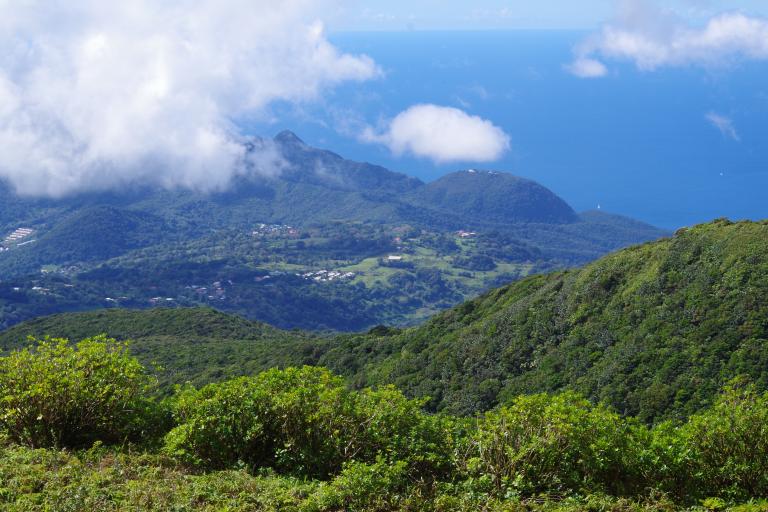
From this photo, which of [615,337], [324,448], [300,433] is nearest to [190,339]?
[615,337]

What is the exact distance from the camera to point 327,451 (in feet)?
40.1

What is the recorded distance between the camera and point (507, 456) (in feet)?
36.9

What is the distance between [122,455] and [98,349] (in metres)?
2.07

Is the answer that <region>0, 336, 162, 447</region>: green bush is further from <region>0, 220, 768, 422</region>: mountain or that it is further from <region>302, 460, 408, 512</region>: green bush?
<region>0, 220, 768, 422</region>: mountain

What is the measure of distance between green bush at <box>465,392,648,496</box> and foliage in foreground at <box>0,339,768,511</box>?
0.02m

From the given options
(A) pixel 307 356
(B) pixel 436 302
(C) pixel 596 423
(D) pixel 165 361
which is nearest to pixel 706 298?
(C) pixel 596 423

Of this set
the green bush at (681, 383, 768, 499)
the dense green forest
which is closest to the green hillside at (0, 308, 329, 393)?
the dense green forest

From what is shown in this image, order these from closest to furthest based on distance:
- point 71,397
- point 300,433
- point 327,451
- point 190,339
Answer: point 327,451, point 300,433, point 71,397, point 190,339

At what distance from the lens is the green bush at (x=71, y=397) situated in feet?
40.7

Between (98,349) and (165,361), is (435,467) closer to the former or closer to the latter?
(98,349)

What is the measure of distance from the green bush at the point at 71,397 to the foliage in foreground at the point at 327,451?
0.03 m

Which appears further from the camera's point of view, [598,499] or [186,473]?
[186,473]

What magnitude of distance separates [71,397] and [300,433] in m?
4.12

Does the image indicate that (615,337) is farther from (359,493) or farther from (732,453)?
(359,493)
